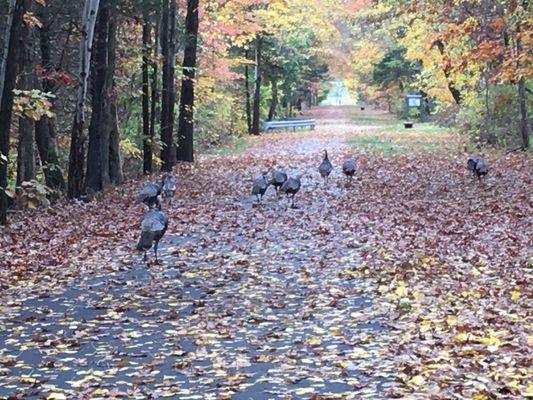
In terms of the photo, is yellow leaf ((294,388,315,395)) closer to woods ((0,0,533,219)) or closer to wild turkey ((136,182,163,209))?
wild turkey ((136,182,163,209))

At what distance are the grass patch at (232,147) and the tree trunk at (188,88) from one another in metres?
4.02

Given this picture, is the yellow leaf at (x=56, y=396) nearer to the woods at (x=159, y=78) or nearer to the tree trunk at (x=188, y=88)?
the woods at (x=159, y=78)

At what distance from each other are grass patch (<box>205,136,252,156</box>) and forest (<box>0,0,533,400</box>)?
0.53 metres

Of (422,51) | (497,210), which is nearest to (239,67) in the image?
(422,51)

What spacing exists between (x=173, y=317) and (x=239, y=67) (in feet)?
120

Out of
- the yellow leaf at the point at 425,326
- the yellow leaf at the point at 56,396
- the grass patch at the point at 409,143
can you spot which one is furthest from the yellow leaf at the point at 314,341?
the grass patch at the point at 409,143

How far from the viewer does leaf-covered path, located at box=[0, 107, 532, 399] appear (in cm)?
623

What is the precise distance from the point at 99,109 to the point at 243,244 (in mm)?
7151

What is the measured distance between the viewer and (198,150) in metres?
33.5

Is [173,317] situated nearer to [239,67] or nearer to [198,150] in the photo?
[198,150]

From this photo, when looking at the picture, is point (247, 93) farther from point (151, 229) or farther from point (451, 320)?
point (451, 320)

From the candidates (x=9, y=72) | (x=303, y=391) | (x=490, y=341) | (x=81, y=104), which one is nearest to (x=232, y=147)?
(x=81, y=104)

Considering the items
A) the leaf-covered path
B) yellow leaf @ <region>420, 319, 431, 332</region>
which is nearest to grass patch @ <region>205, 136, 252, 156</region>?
the leaf-covered path

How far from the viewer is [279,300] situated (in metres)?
9.02
